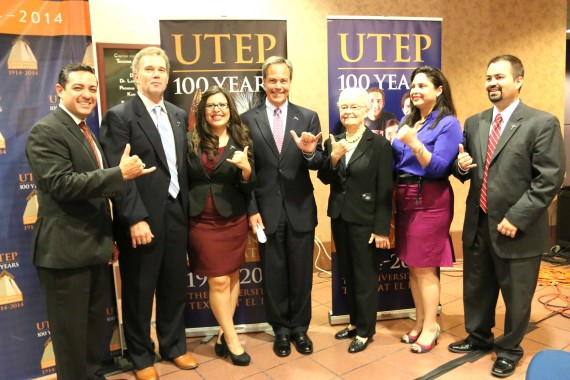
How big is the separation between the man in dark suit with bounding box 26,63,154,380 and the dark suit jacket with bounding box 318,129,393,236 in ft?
4.18

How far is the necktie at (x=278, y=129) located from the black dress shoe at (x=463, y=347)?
1.71 meters

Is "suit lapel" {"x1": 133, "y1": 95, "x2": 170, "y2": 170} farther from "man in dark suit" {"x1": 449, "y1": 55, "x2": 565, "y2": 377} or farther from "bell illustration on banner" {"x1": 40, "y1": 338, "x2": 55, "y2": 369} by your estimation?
"man in dark suit" {"x1": 449, "y1": 55, "x2": 565, "y2": 377}

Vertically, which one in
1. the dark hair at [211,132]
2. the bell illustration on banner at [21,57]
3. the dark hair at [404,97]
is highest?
the bell illustration on banner at [21,57]

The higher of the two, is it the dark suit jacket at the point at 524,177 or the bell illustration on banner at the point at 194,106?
the bell illustration on banner at the point at 194,106

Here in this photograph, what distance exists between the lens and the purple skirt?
285 centimetres

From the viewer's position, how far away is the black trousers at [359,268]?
2928 millimetres

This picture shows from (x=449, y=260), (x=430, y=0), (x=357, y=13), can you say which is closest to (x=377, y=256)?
(x=449, y=260)

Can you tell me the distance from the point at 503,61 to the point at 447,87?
341 mm

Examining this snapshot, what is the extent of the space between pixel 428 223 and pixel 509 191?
50 cm

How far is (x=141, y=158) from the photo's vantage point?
2.55 m

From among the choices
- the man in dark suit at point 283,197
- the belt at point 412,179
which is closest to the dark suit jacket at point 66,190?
the man in dark suit at point 283,197

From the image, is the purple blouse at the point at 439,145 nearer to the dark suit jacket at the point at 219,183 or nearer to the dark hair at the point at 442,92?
the dark hair at the point at 442,92

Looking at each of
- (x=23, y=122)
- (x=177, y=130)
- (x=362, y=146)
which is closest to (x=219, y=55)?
(x=177, y=130)

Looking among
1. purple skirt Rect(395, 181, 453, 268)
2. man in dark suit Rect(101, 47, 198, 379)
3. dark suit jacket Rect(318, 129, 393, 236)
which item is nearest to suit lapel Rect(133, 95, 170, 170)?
man in dark suit Rect(101, 47, 198, 379)
